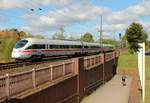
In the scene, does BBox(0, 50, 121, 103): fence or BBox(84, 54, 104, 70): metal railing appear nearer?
BBox(0, 50, 121, 103): fence

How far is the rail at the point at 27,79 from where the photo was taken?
1134cm

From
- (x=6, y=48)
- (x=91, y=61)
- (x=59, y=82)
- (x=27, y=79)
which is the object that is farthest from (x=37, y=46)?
(x=27, y=79)

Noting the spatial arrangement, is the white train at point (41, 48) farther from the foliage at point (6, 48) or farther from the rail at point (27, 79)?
the rail at point (27, 79)

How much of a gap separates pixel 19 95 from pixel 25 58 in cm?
2981

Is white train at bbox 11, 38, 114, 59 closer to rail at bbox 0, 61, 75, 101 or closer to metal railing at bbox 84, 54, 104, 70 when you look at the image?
metal railing at bbox 84, 54, 104, 70

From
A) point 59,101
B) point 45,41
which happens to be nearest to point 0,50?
point 45,41

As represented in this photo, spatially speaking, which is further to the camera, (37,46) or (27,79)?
(37,46)

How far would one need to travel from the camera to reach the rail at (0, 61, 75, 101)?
11.3 meters

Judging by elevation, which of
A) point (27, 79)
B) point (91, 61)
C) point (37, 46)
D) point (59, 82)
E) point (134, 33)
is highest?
point (134, 33)

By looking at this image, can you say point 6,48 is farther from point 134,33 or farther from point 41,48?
point 134,33

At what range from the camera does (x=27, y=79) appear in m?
13.6

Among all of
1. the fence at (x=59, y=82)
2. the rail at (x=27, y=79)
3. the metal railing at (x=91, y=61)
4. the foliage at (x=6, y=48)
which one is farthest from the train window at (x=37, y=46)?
the rail at (x=27, y=79)

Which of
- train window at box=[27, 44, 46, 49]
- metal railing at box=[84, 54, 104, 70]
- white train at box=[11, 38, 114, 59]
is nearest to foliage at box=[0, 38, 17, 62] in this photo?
white train at box=[11, 38, 114, 59]

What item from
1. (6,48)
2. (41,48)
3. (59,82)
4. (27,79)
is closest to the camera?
(27,79)
